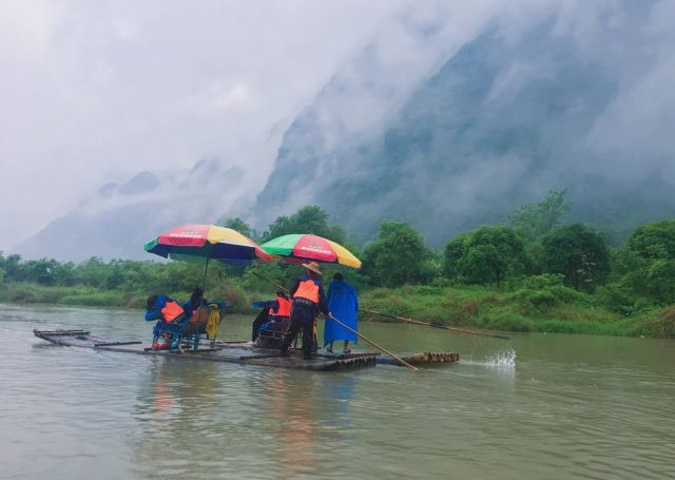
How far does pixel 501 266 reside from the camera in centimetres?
4184

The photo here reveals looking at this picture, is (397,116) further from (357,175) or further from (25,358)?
(25,358)

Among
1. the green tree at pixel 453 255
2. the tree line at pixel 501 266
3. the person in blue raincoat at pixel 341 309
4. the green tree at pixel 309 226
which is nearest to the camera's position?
the person in blue raincoat at pixel 341 309

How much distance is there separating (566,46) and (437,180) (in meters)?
39.4

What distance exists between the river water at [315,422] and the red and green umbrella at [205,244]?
220 centimetres

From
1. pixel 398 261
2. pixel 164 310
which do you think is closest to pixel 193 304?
pixel 164 310

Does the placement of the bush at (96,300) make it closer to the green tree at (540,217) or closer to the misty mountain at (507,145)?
the green tree at (540,217)

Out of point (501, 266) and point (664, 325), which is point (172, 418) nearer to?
point (664, 325)

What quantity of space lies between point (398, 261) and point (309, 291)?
36082mm

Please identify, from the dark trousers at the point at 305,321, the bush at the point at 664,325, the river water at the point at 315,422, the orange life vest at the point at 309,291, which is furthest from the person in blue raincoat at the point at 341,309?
the bush at the point at 664,325

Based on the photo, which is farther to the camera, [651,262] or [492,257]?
[492,257]

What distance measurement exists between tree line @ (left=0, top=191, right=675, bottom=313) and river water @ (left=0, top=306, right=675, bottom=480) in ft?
77.8

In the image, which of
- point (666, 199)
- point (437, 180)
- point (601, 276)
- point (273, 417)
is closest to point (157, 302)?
Answer: point (273, 417)

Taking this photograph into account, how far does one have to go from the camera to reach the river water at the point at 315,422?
5055 millimetres

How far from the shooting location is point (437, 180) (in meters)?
112
